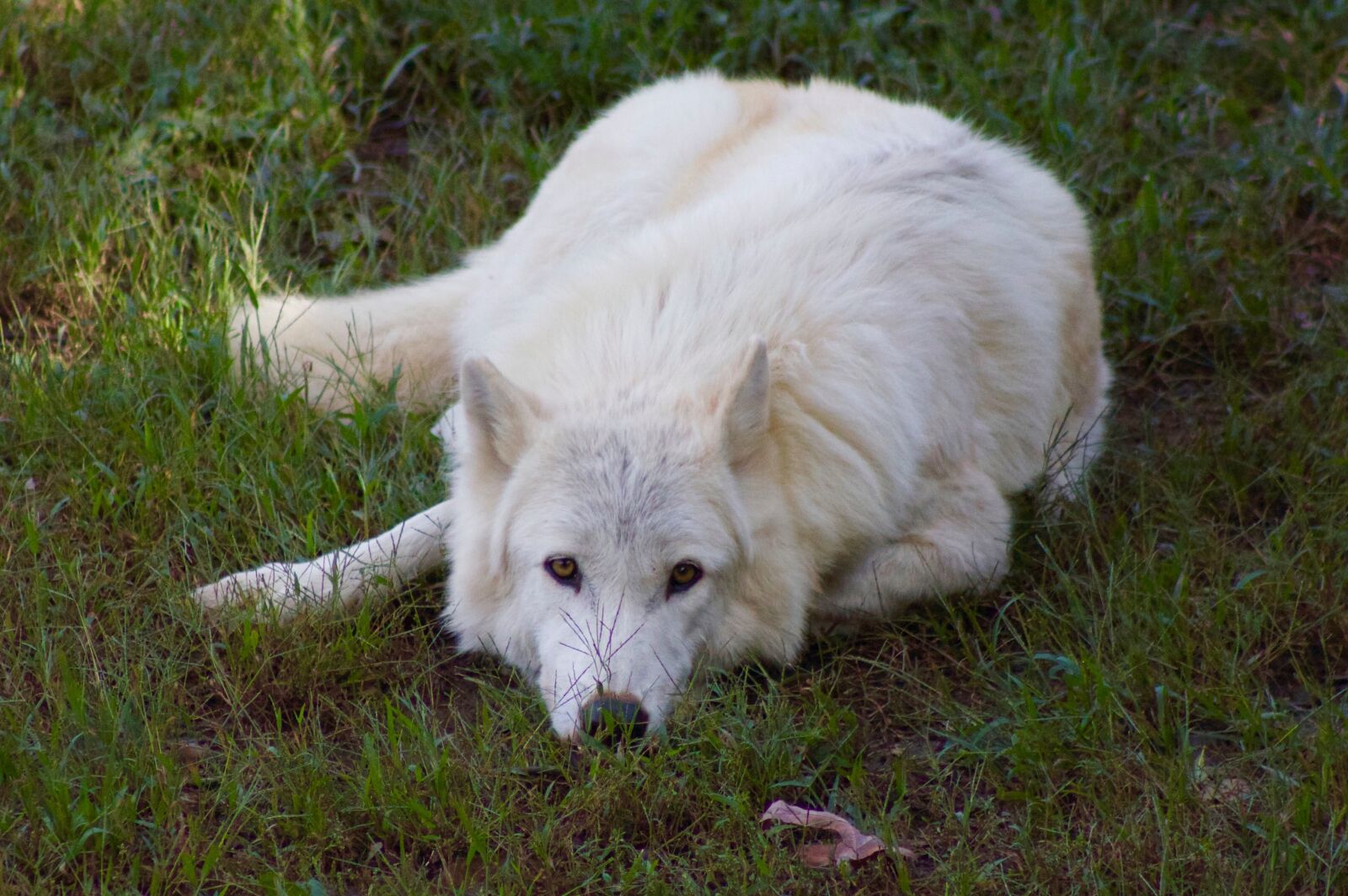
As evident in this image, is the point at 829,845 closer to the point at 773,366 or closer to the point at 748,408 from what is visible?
the point at 748,408

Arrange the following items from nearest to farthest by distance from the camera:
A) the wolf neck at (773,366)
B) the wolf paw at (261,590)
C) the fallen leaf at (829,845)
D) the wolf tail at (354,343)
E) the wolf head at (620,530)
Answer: the fallen leaf at (829,845) → the wolf head at (620,530) → the wolf neck at (773,366) → the wolf paw at (261,590) → the wolf tail at (354,343)

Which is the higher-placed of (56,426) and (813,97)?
(813,97)

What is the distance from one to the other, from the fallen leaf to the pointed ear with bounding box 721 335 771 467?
0.85m

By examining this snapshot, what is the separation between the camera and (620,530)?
333 centimetres

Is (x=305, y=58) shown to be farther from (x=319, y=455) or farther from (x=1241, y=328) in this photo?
(x=1241, y=328)

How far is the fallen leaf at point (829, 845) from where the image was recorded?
3.17 metres

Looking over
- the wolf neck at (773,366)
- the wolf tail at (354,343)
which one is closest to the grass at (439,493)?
the wolf tail at (354,343)

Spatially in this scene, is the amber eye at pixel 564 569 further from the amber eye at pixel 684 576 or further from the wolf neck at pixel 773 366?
the wolf neck at pixel 773 366

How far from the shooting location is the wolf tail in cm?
470

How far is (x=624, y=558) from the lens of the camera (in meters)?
3.35

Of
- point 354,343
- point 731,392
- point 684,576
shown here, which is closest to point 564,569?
point 684,576

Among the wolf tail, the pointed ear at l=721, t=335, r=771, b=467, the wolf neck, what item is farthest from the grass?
the pointed ear at l=721, t=335, r=771, b=467

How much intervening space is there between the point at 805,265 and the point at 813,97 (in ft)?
4.41

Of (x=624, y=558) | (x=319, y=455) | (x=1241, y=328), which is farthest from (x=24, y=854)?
(x=1241, y=328)
